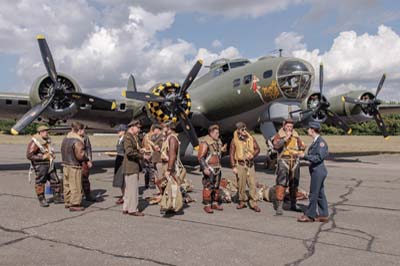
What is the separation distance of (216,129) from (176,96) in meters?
6.14

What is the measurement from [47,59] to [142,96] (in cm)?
350

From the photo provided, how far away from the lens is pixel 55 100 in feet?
44.0

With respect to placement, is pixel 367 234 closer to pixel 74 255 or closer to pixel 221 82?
pixel 74 255

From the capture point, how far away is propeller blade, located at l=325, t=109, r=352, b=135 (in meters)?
18.2

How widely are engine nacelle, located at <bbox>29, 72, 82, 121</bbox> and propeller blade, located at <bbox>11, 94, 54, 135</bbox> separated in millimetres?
359

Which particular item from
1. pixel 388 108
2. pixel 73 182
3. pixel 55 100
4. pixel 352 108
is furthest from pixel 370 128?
pixel 73 182

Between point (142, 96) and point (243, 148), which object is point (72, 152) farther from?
point (142, 96)

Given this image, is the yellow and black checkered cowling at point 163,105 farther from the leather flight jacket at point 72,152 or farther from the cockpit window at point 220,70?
the leather flight jacket at point 72,152

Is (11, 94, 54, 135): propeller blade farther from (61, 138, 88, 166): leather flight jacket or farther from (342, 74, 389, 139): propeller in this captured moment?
(342, 74, 389, 139): propeller

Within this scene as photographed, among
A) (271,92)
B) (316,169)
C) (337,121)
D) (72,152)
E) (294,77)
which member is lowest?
(316,169)

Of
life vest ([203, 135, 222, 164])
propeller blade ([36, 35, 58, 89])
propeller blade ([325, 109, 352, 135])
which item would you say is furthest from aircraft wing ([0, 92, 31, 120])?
propeller blade ([325, 109, 352, 135])

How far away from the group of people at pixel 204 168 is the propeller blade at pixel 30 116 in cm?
465

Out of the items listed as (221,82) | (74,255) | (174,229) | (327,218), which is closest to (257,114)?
(221,82)

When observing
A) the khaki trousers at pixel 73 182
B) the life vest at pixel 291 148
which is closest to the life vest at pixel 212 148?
the life vest at pixel 291 148
